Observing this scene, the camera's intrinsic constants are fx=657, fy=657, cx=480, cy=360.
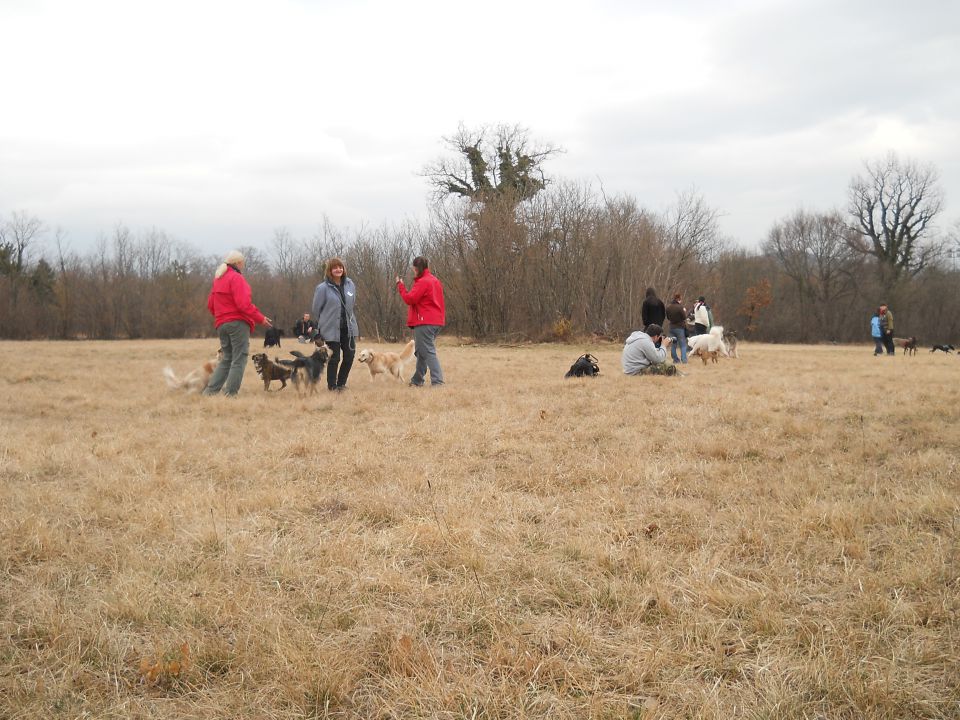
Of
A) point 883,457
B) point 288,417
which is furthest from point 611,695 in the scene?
point 288,417

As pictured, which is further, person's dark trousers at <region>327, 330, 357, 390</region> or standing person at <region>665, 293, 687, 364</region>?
standing person at <region>665, 293, 687, 364</region>

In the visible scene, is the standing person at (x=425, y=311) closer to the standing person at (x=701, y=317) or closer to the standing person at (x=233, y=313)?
the standing person at (x=233, y=313)

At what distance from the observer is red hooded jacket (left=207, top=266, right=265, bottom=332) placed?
28.7 ft

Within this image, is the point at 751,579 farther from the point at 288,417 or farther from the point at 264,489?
the point at 288,417

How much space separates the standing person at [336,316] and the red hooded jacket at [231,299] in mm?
854

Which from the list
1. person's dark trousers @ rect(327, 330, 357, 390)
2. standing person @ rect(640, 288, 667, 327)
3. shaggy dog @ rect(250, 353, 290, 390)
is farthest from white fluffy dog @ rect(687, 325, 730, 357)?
shaggy dog @ rect(250, 353, 290, 390)

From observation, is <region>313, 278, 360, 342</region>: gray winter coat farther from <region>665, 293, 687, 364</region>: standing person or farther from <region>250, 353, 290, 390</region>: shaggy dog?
<region>665, 293, 687, 364</region>: standing person

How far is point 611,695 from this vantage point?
82.7 inches

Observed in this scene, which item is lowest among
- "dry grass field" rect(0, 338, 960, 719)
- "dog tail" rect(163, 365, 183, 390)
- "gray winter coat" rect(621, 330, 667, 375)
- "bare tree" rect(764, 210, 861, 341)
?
"dry grass field" rect(0, 338, 960, 719)

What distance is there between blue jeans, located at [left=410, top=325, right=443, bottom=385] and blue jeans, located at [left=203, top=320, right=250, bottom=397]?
2.46 m

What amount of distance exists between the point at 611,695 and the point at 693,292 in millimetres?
32148

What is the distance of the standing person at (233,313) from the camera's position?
8.76 metres

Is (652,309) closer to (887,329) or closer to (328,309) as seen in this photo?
(328,309)

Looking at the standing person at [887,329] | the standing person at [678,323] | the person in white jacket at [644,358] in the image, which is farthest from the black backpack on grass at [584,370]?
the standing person at [887,329]
